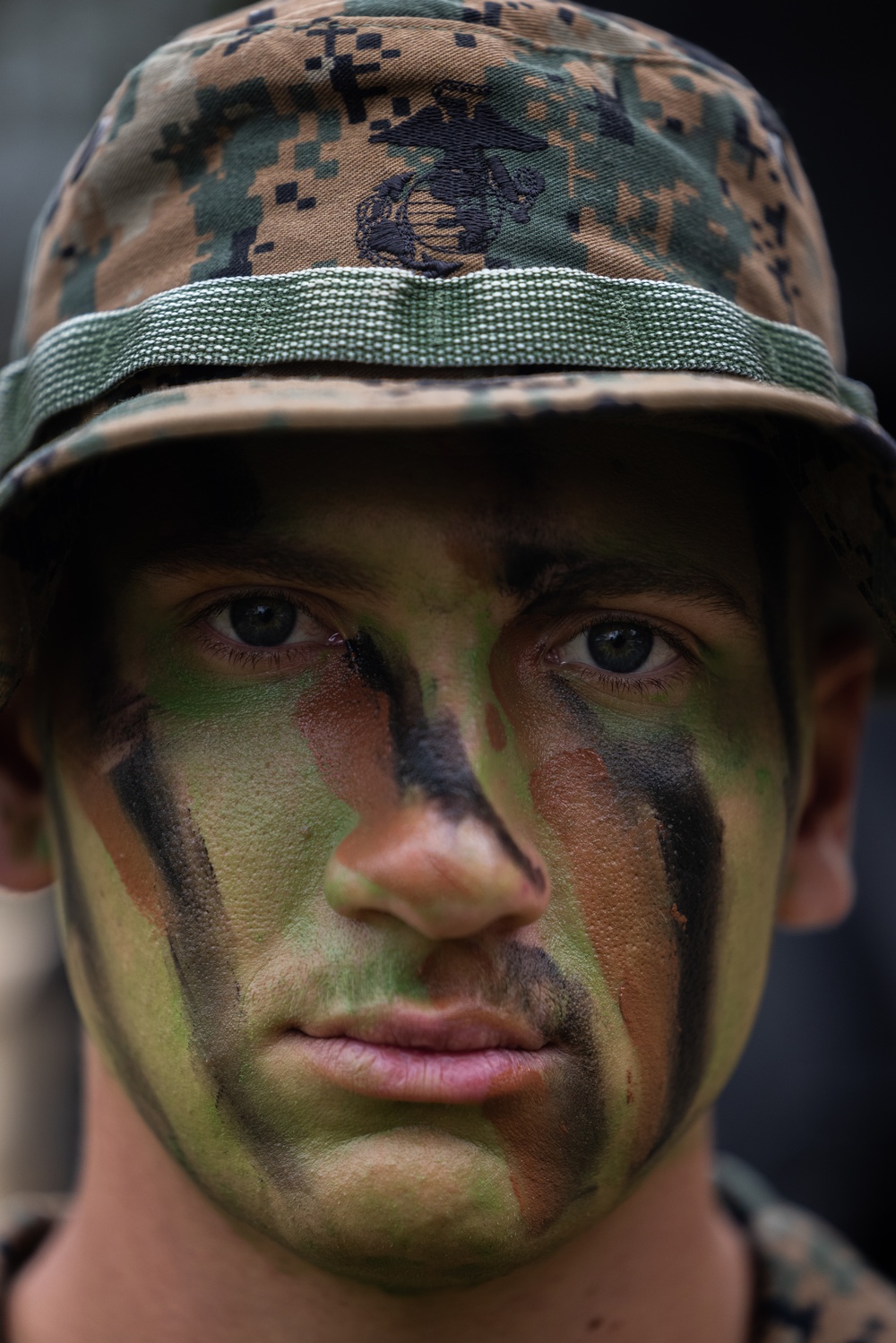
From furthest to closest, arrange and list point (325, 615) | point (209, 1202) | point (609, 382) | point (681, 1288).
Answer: point (681, 1288), point (209, 1202), point (325, 615), point (609, 382)

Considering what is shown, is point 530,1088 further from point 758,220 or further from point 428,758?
point 758,220

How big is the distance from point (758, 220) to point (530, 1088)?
1.06 meters

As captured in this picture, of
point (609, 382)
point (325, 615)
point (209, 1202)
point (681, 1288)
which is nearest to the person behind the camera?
point (609, 382)

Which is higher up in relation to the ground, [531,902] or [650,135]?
[650,135]

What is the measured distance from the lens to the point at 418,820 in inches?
50.2

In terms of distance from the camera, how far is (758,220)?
1592 mm

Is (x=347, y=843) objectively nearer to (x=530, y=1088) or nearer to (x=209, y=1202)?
(x=530, y=1088)

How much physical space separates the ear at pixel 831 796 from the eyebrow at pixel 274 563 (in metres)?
0.78

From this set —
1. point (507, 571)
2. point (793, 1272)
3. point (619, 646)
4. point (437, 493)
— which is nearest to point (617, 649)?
point (619, 646)

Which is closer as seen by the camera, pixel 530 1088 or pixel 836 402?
pixel 530 1088

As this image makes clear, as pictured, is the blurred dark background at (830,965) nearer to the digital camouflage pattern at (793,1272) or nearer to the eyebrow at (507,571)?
the digital camouflage pattern at (793,1272)

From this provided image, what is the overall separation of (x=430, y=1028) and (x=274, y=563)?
51 cm

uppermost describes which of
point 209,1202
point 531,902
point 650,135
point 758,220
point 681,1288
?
point 650,135

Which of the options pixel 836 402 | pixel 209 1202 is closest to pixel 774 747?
pixel 836 402
